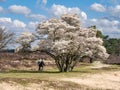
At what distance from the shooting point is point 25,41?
49344mm

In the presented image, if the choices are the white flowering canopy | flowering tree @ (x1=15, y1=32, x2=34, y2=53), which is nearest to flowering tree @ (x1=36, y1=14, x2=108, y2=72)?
the white flowering canopy

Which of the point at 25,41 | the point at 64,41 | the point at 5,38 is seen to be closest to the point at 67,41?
the point at 64,41

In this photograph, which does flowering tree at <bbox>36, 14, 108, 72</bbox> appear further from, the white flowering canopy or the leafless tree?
the leafless tree

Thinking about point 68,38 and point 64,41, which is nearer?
point 64,41

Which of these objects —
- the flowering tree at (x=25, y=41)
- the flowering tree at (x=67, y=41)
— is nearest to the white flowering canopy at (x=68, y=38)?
the flowering tree at (x=67, y=41)

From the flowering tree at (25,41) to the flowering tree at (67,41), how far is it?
1344 mm

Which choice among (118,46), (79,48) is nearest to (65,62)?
(79,48)

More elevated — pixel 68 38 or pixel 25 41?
pixel 68 38

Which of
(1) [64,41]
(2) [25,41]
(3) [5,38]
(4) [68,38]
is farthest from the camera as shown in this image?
(3) [5,38]

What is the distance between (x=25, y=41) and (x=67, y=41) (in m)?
5.54

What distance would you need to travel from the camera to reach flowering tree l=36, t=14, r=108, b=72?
48500 mm

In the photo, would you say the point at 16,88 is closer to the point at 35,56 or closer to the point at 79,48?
the point at 79,48

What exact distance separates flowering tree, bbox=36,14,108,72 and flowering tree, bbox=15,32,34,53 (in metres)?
1.34

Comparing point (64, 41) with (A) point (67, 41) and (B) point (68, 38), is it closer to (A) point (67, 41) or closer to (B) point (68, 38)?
(A) point (67, 41)
